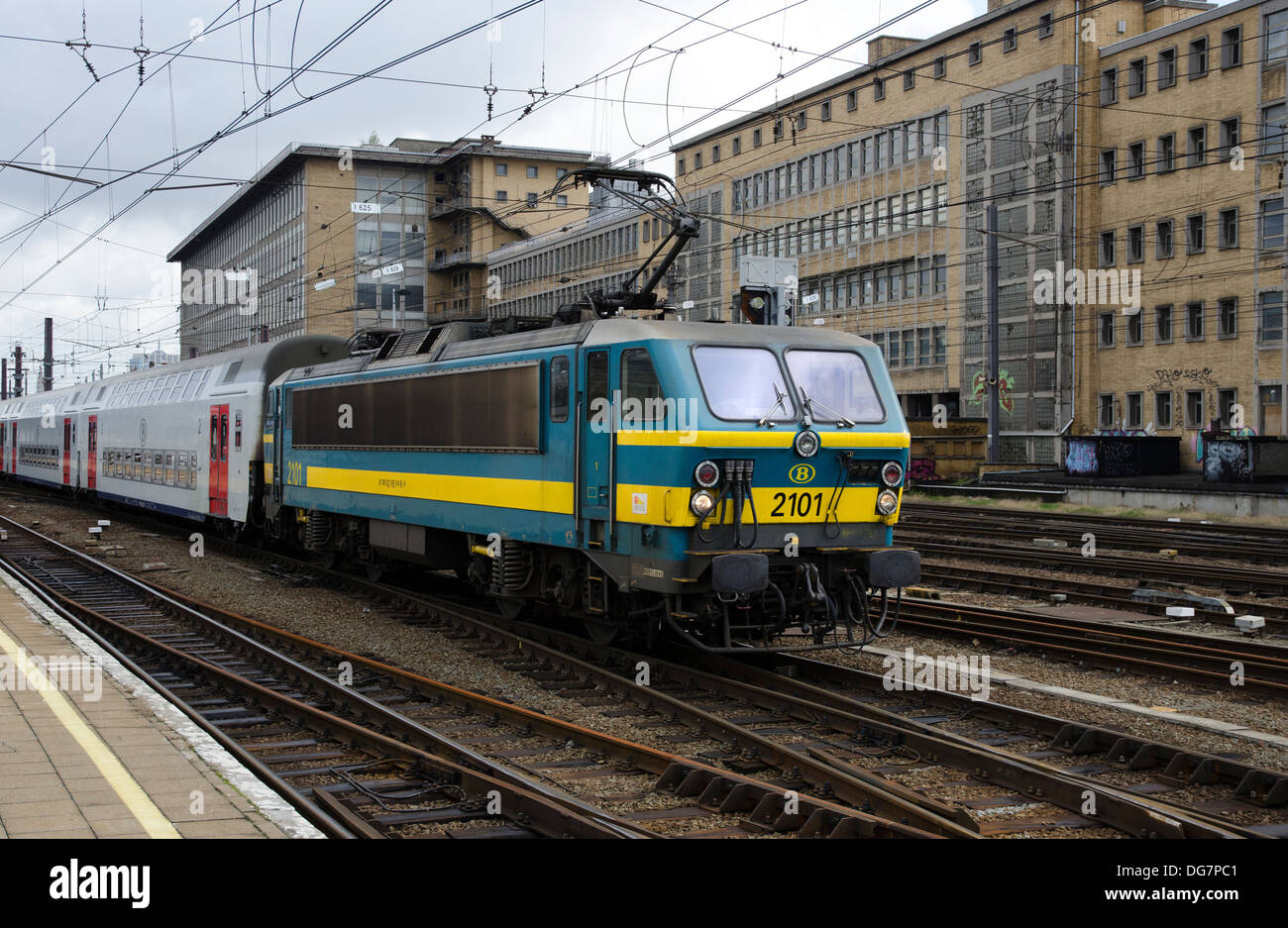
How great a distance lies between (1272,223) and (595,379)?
134 ft

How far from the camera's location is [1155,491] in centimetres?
3397

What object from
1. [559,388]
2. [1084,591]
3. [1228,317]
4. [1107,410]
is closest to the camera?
[559,388]

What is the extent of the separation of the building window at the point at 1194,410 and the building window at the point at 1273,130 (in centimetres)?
927

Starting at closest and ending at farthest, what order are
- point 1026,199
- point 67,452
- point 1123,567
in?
point 1123,567, point 67,452, point 1026,199

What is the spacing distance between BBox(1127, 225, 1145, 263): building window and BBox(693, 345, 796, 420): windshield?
4404 cm

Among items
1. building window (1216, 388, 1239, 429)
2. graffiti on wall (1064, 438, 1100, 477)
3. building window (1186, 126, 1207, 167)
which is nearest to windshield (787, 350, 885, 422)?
graffiti on wall (1064, 438, 1100, 477)

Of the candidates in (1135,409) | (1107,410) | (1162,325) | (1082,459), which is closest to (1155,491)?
(1082,459)

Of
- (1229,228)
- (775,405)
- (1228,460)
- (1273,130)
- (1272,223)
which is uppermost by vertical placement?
(1273,130)

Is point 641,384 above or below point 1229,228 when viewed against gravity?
below

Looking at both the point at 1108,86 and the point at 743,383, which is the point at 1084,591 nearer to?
the point at 743,383

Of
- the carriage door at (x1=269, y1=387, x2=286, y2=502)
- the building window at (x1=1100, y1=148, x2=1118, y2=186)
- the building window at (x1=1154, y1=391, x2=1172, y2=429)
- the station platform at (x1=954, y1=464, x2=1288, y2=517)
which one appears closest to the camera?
the carriage door at (x1=269, y1=387, x2=286, y2=502)

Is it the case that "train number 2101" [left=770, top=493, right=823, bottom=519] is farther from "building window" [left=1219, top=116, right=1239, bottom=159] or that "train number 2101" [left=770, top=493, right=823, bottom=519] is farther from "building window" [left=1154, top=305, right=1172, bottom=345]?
"building window" [left=1154, top=305, right=1172, bottom=345]

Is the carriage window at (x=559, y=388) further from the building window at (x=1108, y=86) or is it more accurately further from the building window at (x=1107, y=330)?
the building window at (x=1108, y=86)

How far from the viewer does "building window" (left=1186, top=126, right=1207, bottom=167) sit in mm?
47531
